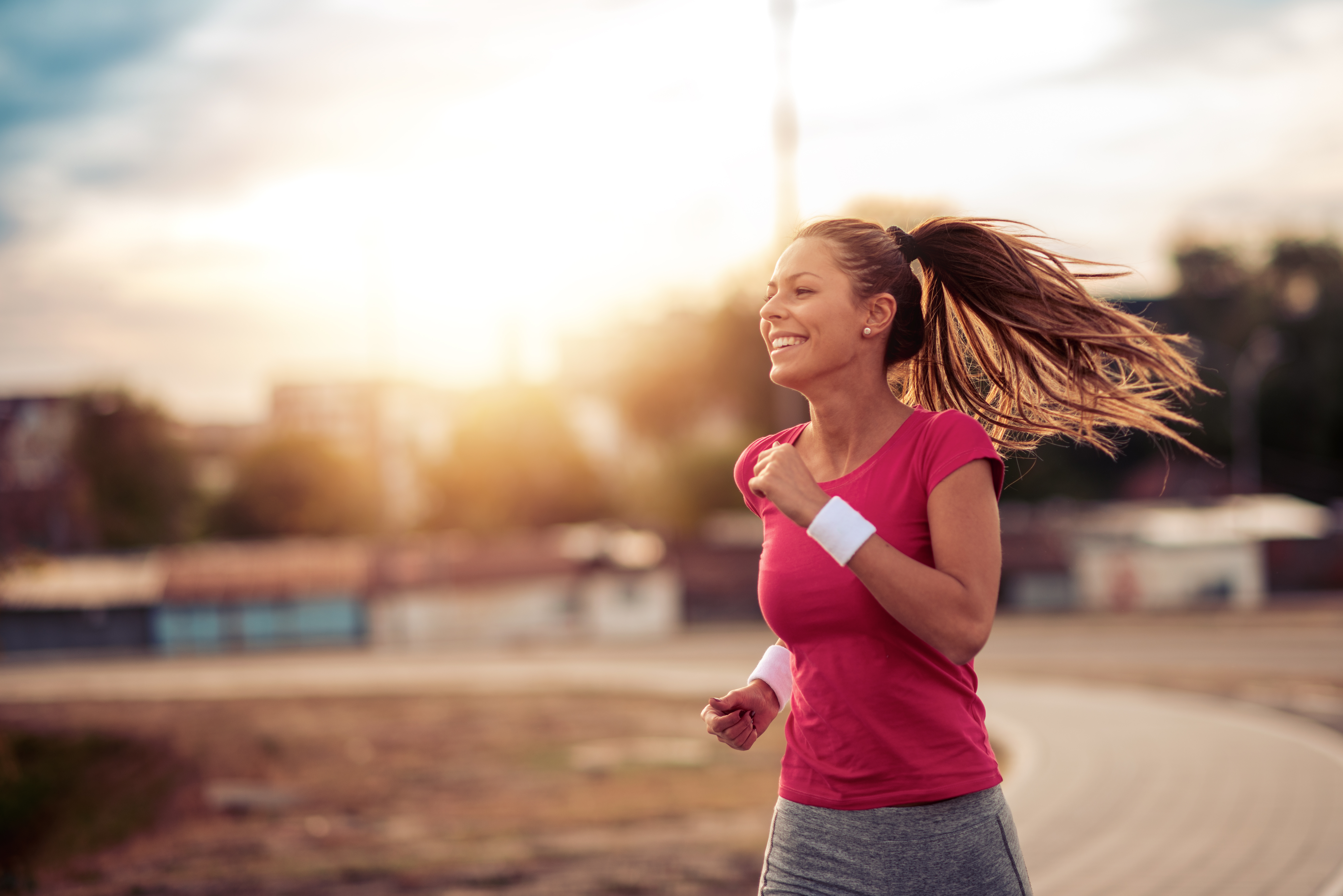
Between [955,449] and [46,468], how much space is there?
206 feet

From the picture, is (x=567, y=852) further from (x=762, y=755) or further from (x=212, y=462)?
(x=212, y=462)

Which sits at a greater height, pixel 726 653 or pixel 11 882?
pixel 11 882

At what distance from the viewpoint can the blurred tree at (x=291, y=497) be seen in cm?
5847

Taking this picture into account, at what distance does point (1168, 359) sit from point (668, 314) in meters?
56.7

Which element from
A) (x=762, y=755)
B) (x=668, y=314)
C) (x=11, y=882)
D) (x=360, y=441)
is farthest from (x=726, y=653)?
(x=360, y=441)

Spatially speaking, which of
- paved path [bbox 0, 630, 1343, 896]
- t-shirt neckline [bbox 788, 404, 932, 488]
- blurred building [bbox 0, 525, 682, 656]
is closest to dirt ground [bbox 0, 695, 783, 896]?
paved path [bbox 0, 630, 1343, 896]

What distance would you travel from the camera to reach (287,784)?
13242mm

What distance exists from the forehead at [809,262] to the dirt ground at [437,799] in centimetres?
527

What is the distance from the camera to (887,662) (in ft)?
7.50

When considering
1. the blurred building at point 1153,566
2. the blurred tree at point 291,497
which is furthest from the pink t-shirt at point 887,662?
the blurred tree at point 291,497

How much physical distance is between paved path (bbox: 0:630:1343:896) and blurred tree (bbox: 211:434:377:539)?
35.3 m

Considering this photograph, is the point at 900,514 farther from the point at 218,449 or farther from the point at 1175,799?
Answer: the point at 218,449

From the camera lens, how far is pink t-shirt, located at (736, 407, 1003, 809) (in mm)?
2258

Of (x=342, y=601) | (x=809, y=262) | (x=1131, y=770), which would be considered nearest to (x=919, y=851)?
(x=809, y=262)
